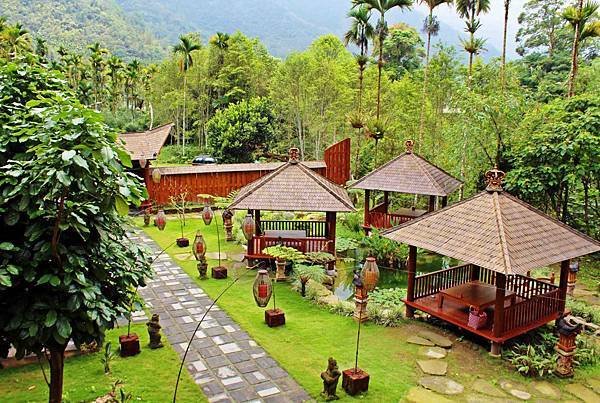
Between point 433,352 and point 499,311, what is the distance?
3.97 ft

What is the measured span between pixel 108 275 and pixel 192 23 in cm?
15548

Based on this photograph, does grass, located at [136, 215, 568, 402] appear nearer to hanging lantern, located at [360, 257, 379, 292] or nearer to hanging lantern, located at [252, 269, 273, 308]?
hanging lantern, located at [252, 269, 273, 308]

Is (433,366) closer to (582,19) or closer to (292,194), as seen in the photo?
(292,194)

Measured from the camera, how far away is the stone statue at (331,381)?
6.48 metres

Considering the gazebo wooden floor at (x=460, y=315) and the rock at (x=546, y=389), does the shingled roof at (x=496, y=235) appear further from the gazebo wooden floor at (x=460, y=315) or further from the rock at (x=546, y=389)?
the rock at (x=546, y=389)

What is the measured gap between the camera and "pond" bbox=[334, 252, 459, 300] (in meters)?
11.8

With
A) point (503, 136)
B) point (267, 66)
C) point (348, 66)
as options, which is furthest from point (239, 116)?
point (503, 136)

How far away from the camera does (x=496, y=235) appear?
778 cm

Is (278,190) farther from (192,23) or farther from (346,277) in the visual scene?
(192,23)

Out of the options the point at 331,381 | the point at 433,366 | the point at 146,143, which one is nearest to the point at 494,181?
the point at 433,366

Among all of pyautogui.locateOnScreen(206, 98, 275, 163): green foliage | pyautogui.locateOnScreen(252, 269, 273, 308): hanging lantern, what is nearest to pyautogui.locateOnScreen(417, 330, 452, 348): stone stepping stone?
pyautogui.locateOnScreen(252, 269, 273, 308): hanging lantern

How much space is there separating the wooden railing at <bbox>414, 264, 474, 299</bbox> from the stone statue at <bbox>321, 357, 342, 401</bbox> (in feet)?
11.1

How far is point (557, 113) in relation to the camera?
13391 mm

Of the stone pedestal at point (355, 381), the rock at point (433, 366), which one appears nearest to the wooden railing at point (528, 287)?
the rock at point (433, 366)
